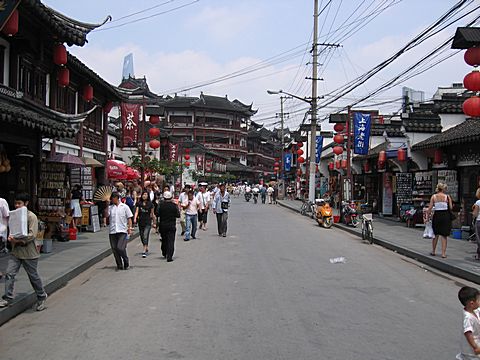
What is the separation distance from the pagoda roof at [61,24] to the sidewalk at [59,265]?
5238 mm

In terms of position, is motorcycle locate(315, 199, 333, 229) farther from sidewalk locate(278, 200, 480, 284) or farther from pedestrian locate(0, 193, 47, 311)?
pedestrian locate(0, 193, 47, 311)

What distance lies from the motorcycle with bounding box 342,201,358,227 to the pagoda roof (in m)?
14.4

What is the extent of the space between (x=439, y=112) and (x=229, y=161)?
63.0m

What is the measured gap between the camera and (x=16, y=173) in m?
15.9

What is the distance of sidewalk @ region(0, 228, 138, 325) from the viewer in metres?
8.51

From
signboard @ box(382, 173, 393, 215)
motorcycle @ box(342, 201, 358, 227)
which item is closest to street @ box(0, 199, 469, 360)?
motorcycle @ box(342, 201, 358, 227)

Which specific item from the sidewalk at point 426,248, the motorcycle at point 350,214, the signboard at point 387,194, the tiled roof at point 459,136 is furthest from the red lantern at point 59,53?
the signboard at point 387,194

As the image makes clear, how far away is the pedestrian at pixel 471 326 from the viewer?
4.79 meters

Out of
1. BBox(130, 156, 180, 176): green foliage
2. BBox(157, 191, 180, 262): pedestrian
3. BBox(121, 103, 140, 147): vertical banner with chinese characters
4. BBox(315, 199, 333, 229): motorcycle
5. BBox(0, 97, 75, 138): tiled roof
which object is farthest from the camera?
BBox(130, 156, 180, 176): green foliage

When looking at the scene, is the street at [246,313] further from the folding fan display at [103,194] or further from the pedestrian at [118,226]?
the folding fan display at [103,194]

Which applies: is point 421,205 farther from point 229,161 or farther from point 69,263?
point 229,161

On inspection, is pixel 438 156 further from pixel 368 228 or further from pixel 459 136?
pixel 368 228

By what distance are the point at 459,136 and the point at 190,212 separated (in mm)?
9211

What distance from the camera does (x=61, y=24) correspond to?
1308 centimetres
